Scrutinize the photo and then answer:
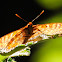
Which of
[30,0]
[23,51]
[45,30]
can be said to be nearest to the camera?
[23,51]

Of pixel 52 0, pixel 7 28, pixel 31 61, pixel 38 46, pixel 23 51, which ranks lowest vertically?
pixel 23 51

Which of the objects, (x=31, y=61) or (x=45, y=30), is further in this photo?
(x=31, y=61)

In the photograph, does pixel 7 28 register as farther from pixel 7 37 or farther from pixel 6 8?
pixel 7 37

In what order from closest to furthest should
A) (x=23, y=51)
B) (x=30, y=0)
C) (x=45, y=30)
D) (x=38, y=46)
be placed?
(x=23, y=51), (x=45, y=30), (x=38, y=46), (x=30, y=0)

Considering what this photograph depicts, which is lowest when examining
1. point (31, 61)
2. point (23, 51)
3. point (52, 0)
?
point (23, 51)

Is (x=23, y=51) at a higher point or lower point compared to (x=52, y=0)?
lower

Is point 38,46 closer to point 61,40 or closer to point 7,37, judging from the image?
point 61,40

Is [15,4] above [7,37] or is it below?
above

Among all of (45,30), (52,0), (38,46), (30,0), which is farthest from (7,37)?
(30,0)

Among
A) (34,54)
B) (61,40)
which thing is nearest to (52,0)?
(61,40)
